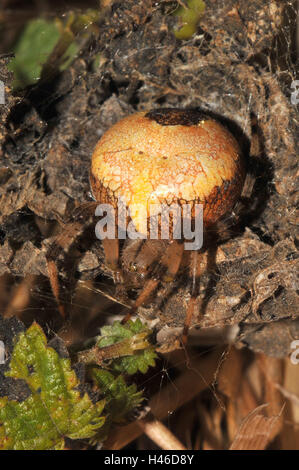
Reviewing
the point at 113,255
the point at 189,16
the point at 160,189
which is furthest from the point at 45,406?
the point at 189,16

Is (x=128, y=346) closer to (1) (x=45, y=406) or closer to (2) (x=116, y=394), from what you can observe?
(2) (x=116, y=394)

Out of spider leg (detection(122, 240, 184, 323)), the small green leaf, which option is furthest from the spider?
the small green leaf

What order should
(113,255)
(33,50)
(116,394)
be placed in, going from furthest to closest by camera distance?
(33,50), (113,255), (116,394)

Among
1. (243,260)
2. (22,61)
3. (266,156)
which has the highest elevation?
(22,61)

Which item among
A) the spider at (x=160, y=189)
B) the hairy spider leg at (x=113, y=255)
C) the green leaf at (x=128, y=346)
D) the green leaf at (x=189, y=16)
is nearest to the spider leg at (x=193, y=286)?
the spider at (x=160, y=189)

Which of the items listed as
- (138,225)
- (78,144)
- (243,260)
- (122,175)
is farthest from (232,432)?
(78,144)

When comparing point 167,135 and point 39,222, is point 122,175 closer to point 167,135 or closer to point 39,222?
point 167,135

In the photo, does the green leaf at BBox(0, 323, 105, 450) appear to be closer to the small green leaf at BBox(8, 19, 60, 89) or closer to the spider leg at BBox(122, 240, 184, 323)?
the spider leg at BBox(122, 240, 184, 323)
